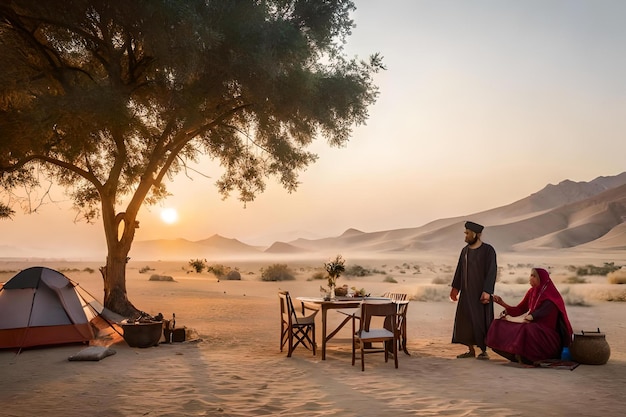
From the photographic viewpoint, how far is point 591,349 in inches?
364

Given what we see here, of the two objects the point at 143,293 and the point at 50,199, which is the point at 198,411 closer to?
the point at 50,199

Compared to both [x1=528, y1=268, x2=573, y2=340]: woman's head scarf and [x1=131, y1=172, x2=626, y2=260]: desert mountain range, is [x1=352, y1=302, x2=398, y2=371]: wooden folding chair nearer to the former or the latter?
[x1=528, y1=268, x2=573, y2=340]: woman's head scarf

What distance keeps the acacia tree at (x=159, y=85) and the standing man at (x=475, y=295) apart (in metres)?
5.64

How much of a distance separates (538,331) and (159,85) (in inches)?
377

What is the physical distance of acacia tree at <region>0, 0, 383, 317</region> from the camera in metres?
11.7

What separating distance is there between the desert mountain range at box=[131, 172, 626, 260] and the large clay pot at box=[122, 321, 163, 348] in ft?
302

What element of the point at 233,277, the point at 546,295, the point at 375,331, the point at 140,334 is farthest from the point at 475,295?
the point at 233,277

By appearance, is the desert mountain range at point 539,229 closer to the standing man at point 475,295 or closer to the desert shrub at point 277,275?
the desert shrub at point 277,275

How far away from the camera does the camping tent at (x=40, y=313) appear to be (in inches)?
426

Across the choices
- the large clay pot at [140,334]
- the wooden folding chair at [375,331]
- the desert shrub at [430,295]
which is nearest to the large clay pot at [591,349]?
the wooden folding chair at [375,331]

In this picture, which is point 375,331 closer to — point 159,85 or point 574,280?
point 159,85

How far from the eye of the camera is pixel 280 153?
15.3 m

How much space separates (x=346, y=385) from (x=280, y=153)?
27.9 feet

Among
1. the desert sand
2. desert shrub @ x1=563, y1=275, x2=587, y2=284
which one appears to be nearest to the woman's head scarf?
the desert sand
